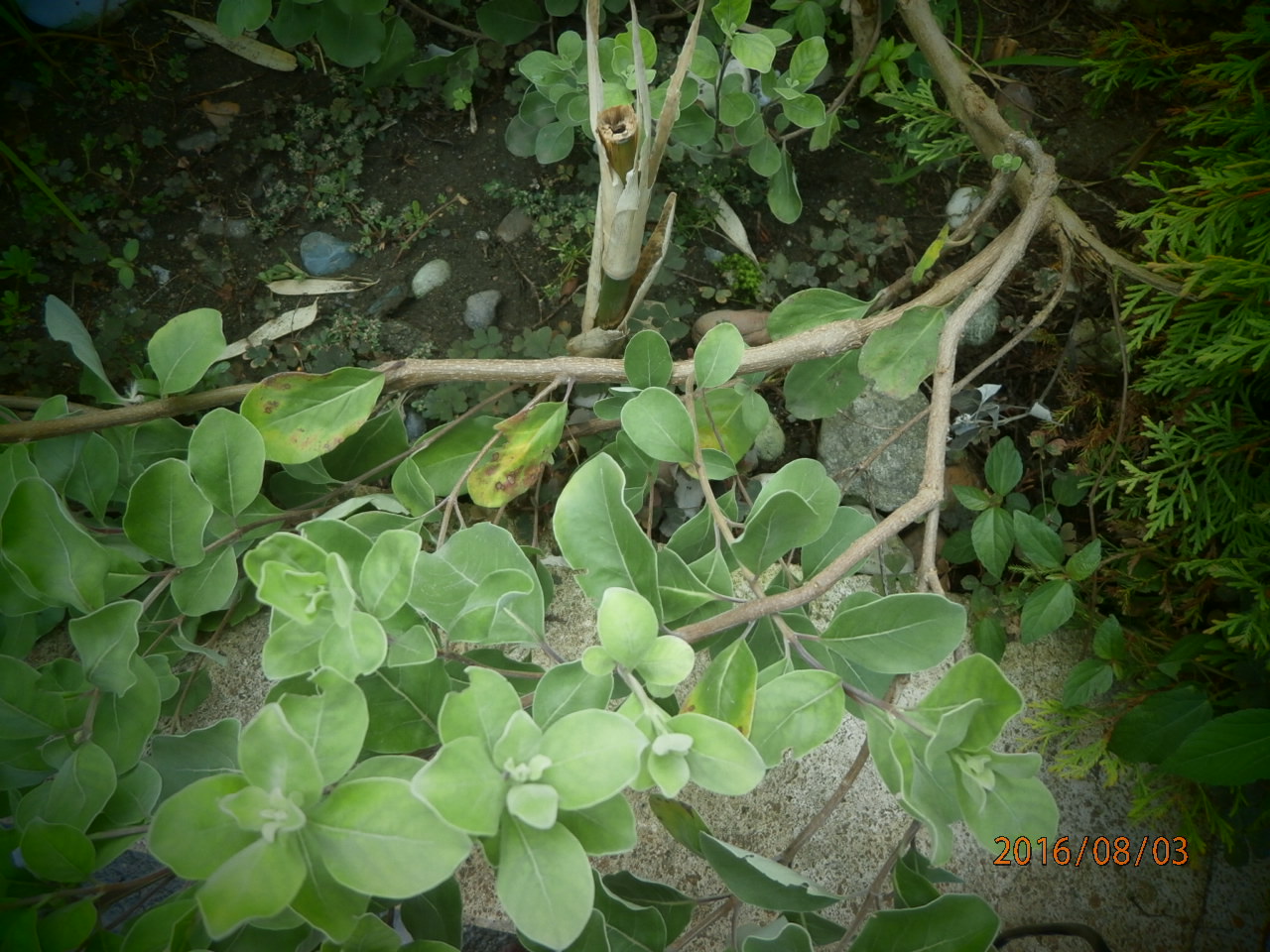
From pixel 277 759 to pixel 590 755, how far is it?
0.96 ft

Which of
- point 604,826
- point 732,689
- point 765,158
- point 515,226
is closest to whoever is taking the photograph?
point 604,826

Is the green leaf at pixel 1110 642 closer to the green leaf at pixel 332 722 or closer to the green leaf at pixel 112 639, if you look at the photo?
the green leaf at pixel 332 722

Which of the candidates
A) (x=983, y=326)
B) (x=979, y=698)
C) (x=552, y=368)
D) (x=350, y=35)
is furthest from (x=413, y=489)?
(x=983, y=326)

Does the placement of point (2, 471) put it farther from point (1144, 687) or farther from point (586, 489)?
point (1144, 687)

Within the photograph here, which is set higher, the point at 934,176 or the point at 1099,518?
the point at 934,176

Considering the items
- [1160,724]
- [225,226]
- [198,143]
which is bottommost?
[1160,724]

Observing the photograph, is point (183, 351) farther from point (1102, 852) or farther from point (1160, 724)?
point (1102, 852)

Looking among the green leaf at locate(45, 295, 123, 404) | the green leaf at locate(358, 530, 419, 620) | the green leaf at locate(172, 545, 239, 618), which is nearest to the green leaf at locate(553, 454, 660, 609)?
the green leaf at locate(358, 530, 419, 620)

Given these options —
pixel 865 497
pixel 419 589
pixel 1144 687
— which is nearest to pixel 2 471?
pixel 419 589

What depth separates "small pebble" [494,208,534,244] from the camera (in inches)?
79.4

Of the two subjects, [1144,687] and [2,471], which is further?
[1144,687]

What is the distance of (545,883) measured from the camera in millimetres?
771

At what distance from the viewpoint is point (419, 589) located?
100 cm

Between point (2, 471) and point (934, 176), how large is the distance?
203 centimetres
